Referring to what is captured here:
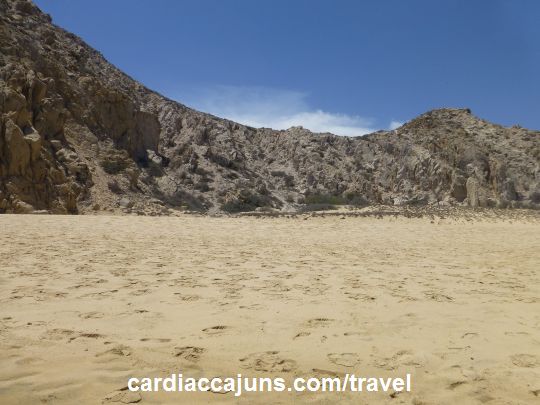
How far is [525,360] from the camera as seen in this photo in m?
3.23

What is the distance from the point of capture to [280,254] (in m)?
8.48

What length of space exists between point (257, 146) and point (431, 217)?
3598 centimetres

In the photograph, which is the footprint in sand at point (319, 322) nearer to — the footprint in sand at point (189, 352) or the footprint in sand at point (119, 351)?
the footprint in sand at point (189, 352)

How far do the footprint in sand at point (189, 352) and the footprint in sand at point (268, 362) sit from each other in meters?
0.31

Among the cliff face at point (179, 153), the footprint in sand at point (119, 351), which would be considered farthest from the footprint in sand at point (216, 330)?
the cliff face at point (179, 153)

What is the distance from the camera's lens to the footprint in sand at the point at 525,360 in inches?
124

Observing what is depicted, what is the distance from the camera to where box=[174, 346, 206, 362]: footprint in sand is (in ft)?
10.5

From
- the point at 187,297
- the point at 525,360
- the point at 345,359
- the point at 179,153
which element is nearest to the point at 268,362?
the point at 345,359

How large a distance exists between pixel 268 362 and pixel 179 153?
128 feet

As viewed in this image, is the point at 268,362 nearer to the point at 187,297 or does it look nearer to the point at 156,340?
the point at 156,340

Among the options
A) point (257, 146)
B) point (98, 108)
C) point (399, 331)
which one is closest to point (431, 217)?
point (399, 331)

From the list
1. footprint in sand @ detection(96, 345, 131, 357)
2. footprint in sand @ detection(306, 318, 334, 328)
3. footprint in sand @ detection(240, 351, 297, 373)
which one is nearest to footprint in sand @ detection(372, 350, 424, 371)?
footprint in sand @ detection(240, 351, 297, 373)

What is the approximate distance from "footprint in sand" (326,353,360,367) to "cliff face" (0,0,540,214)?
18.1 m

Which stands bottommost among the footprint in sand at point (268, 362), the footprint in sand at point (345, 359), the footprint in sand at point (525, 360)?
the footprint in sand at point (268, 362)
